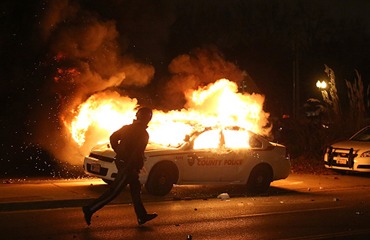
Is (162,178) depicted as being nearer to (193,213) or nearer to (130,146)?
(193,213)

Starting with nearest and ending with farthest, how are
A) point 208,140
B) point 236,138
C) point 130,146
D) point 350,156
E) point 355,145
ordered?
point 130,146
point 208,140
point 236,138
point 350,156
point 355,145

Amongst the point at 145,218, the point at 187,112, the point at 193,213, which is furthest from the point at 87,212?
the point at 187,112

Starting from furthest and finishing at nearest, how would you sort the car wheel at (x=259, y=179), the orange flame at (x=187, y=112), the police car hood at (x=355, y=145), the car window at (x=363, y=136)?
the car window at (x=363, y=136)
the police car hood at (x=355, y=145)
the orange flame at (x=187, y=112)
the car wheel at (x=259, y=179)

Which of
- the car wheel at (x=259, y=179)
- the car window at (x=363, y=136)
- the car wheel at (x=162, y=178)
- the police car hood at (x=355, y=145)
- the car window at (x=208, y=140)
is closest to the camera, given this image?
the car wheel at (x=162, y=178)

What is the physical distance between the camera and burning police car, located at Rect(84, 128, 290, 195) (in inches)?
519

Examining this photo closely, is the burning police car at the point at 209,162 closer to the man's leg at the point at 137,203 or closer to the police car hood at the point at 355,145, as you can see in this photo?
the man's leg at the point at 137,203

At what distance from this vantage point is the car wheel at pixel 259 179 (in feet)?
48.0

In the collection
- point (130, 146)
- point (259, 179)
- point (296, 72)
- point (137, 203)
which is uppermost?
point (296, 72)

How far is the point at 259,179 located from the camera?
1474 cm

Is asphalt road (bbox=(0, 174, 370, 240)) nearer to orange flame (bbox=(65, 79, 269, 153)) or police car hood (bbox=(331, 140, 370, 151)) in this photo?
orange flame (bbox=(65, 79, 269, 153))

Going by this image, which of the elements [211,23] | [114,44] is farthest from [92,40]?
[211,23]

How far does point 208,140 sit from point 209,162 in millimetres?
523

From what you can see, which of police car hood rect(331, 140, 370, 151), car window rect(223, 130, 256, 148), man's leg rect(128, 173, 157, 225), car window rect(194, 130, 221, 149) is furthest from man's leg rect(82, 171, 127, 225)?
police car hood rect(331, 140, 370, 151)

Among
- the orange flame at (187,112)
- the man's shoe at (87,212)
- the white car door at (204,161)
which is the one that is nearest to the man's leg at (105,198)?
the man's shoe at (87,212)
